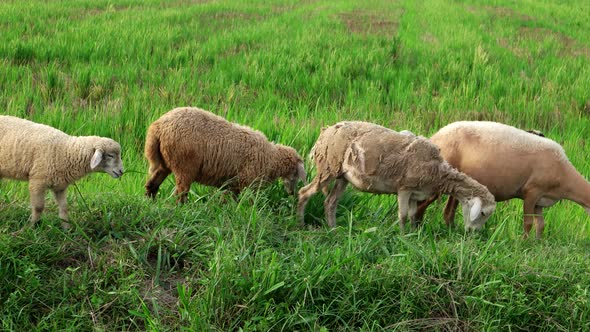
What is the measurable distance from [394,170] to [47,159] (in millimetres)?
2081

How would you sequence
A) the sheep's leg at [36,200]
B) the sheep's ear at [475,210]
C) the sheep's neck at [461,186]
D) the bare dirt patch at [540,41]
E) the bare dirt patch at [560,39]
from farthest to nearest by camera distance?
the bare dirt patch at [560,39]
the bare dirt patch at [540,41]
the sheep's neck at [461,186]
the sheep's ear at [475,210]
the sheep's leg at [36,200]

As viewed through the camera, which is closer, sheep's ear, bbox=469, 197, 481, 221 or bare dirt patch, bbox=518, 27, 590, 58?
sheep's ear, bbox=469, 197, 481, 221

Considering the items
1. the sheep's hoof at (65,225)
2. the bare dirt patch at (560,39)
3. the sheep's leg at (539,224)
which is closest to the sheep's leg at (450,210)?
the sheep's leg at (539,224)

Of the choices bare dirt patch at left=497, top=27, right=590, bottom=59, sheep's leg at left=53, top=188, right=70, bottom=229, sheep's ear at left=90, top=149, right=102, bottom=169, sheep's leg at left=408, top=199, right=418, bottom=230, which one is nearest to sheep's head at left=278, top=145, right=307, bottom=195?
sheep's leg at left=408, top=199, right=418, bottom=230

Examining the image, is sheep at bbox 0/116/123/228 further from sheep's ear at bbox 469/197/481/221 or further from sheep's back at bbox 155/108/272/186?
sheep's ear at bbox 469/197/481/221

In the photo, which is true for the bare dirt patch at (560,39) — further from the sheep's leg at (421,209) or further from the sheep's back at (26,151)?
the sheep's back at (26,151)

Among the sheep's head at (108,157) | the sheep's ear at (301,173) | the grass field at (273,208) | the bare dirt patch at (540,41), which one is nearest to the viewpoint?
the grass field at (273,208)

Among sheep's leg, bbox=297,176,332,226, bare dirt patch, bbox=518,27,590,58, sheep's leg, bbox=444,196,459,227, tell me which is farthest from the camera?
bare dirt patch, bbox=518,27,590,58

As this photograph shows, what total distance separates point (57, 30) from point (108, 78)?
10.3ft

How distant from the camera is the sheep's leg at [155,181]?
14.3 feet

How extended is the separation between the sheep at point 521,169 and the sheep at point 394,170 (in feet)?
1.45

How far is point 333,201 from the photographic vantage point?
168 inches

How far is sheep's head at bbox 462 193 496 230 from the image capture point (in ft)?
13.2

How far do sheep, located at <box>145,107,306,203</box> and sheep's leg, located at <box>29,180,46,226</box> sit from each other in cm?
88
